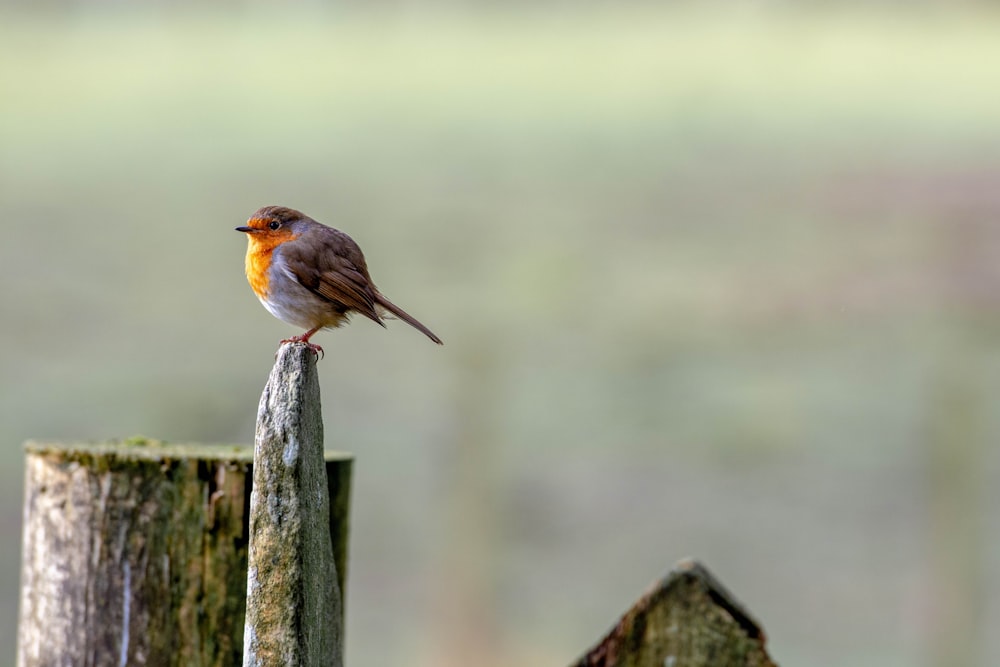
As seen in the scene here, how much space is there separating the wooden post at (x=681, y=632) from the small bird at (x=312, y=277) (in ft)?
3.86

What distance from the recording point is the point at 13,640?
682 cm

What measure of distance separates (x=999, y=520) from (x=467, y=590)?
2.88 metres

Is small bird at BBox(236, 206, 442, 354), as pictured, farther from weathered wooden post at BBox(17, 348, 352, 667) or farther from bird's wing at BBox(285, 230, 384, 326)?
weathered wooden post at BBox(17, 348, 352, 667)

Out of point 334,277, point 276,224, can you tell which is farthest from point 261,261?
point 334,277

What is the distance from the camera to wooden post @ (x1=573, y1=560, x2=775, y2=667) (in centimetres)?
221

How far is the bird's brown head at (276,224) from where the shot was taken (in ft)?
11.1

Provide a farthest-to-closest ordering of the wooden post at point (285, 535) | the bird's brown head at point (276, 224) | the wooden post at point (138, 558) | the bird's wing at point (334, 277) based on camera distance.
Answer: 1. the bird's brown head at point (276, 224)
2. the bird's wing at point (334, 277)
3. the wooden post at point (138, 558)
4. the wooden post at point (285, 535)

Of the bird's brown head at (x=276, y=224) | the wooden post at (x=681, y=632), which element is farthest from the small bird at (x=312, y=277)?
the wooden post at (x=681, y=632)

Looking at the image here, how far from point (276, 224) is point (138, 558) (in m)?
1.06

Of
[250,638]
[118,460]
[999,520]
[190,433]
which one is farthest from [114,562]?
[999,520]

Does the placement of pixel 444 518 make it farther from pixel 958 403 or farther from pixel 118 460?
pixel 118 460

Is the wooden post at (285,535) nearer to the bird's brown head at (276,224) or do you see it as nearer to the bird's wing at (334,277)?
the bird's wing at (334,277)

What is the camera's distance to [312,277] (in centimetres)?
324

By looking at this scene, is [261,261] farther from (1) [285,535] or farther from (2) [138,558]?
(1) [285,535]
